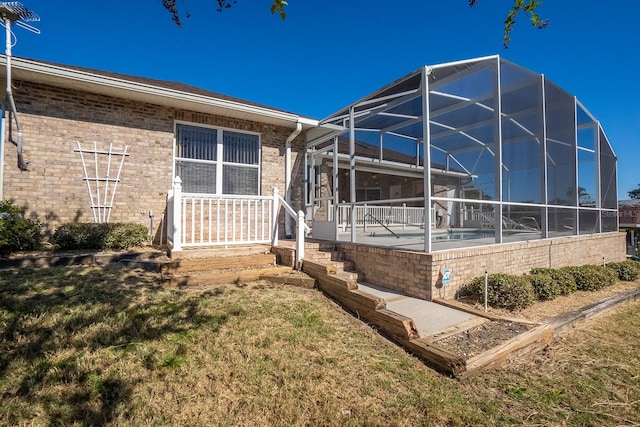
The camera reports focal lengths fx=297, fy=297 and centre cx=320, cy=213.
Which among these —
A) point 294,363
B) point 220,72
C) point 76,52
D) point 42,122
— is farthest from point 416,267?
point 220,72

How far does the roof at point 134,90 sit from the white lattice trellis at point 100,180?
1.17 m

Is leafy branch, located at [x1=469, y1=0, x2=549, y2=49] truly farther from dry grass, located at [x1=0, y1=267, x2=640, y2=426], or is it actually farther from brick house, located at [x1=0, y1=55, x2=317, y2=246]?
brick house, located at [x1=0, y1=55, x2=317, y2=246]

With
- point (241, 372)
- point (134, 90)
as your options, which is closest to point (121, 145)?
point (134, 90)

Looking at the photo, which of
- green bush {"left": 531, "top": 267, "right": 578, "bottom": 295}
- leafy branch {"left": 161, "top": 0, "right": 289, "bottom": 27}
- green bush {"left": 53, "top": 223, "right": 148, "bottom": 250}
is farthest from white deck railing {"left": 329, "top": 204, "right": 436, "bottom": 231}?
leafy branch {"left": 161, "top": 0, "right": 289, "bottom": 27}

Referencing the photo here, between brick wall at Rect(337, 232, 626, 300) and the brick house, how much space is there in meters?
2.56

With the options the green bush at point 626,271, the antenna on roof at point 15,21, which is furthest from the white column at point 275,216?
the green bush at point 626,271

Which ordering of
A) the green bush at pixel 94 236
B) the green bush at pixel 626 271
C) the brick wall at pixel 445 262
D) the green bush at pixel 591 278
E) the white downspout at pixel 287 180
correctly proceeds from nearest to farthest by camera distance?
1. the brick wall at pixel 445 262
2. the green bush at pixel 94 236
3. the green bush at pixel 591 278
4. the green bush at pixel 626 271
5. the white downspout at pixel 287 180

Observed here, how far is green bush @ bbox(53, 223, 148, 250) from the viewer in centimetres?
529

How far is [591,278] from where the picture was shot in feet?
21.1

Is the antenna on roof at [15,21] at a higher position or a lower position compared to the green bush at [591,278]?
higher

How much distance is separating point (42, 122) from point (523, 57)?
34.1ft

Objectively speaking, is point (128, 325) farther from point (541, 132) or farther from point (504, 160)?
point (541, 132)

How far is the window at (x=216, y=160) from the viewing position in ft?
23.3

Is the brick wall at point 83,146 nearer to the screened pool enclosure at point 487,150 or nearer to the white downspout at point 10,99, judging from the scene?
the white downspout at point 10,99
